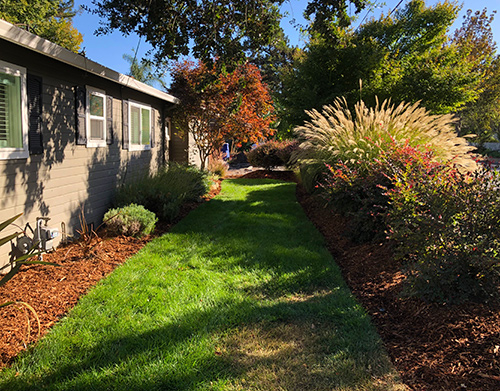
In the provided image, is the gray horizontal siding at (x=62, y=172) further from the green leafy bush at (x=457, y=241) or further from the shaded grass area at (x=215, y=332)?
the green leafy bush at (x=457, y=241)

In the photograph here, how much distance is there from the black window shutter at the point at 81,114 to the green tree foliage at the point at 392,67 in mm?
7730

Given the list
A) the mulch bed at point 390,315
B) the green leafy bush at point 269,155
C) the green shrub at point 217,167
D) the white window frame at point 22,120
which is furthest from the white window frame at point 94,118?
the green leafy bush at point 269,155

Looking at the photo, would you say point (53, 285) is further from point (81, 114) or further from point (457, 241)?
point (457, 241)

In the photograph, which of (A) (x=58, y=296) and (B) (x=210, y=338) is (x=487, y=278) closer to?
(B) (x=210, y=338)

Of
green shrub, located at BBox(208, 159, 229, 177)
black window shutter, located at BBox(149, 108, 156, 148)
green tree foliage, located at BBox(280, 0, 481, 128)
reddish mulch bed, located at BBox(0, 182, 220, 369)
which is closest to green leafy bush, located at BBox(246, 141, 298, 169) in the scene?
green shrub, located at BBox(208, 159, 229, 177)

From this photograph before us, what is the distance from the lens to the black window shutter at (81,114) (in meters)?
6.02

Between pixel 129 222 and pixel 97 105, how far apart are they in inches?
94.1

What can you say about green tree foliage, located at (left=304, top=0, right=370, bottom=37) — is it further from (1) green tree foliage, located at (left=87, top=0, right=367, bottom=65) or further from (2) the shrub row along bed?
(2) the shrub row along bed

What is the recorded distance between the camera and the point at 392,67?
12.0 m

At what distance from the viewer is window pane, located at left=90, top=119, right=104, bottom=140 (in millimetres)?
6613

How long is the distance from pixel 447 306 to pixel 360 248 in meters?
2.12

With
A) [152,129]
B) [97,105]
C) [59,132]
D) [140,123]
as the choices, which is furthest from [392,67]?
[59,132]

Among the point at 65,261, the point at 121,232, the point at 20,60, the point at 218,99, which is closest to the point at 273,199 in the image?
the point at 218,99

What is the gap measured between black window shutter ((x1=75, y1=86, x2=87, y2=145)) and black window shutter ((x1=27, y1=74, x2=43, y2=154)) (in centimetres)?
94
